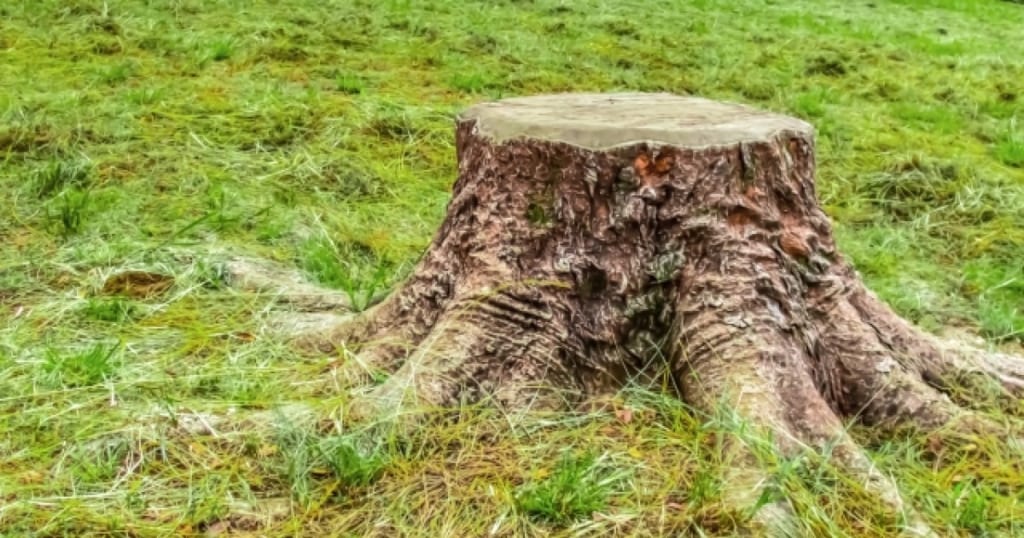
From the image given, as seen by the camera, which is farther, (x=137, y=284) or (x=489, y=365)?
(x=137, y=284)

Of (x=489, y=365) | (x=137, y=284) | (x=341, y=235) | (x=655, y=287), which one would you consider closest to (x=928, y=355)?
(x=655, y=287)

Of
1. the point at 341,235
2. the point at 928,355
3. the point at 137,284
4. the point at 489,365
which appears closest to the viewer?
the point at 489,365

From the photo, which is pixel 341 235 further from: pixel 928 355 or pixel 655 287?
pixel 928 355

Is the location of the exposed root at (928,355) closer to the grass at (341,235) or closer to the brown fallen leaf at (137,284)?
the grass at (341,235)

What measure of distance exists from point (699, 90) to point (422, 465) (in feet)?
18.1

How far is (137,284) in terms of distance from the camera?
3.29 meters

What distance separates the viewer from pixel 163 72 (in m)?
6.28

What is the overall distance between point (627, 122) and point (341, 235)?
71.2 inches

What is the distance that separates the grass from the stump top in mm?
603

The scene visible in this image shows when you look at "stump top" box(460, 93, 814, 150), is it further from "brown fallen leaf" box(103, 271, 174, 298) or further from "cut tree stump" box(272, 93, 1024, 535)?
"brown fallen leaf" box(103, 271, 174, 298)

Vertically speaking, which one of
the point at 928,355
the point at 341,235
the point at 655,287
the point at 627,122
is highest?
the point at 627,122

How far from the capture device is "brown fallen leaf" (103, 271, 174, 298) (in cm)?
322

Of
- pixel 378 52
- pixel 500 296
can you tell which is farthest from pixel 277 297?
pixel 378 52

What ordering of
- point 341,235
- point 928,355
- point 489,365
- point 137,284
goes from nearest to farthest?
point 489,365 < point 928,355 < point 137,284 < point 341,235
